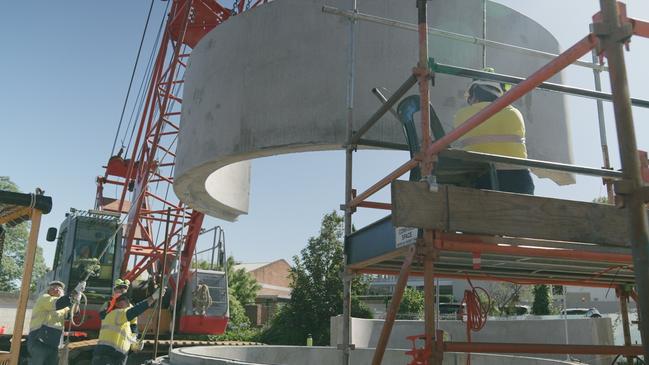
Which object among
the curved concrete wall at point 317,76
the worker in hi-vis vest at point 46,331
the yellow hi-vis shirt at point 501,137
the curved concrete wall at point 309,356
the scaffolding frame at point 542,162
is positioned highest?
the curved concrete wall at point 317,76

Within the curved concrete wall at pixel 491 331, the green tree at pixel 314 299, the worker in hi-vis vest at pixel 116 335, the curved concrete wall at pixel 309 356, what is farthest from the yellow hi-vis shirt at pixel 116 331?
the green tree at pixel 314 299

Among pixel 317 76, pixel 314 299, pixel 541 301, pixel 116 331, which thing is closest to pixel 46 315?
pixel 116 331

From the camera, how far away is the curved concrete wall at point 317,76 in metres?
6.67

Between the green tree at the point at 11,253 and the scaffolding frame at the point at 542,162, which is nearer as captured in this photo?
the scaffolding frame at the point at 542,162

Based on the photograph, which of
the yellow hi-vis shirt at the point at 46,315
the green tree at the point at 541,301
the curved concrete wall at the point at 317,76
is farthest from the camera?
the green tree at the point at 541,301

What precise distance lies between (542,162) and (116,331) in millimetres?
6554

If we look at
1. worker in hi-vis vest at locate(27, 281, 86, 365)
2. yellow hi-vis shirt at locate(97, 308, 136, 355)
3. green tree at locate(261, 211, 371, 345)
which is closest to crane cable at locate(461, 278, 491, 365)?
yellow hi-vis shirt at locate(97, 308, 136, 355)

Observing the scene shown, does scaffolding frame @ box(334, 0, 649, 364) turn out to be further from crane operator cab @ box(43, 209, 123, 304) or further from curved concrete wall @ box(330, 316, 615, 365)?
crane operator cab @ box(43, 209, 123, 304)

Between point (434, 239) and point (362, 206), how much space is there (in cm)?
224

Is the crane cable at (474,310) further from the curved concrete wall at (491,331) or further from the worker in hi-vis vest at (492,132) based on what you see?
the curved concrete wall at (491,331)

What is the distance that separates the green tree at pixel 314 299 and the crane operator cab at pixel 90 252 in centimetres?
914

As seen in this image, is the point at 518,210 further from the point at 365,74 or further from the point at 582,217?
the point at 365,74

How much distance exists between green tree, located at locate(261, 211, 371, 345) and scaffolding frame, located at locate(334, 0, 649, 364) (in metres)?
17.0

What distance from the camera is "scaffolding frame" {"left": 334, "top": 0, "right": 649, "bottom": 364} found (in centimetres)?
211
